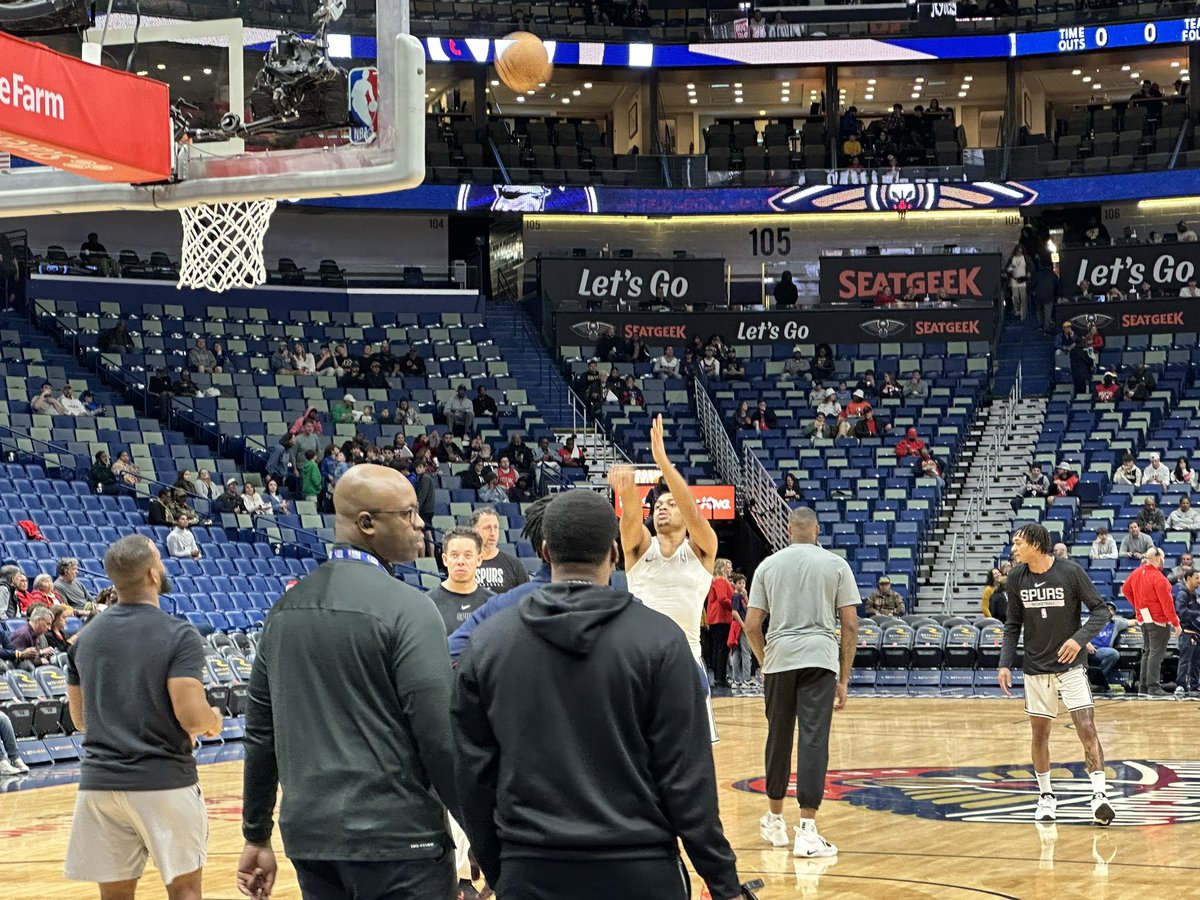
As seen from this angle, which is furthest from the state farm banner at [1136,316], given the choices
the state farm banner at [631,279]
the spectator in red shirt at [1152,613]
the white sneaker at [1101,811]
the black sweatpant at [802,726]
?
the black sweatpant at [802,726]

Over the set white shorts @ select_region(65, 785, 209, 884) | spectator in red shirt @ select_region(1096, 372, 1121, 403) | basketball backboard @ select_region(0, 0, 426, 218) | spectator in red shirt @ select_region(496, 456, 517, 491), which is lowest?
spectator in red shirt @ select_region(496, 456, 517, 491)

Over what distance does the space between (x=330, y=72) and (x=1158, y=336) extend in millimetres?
26033

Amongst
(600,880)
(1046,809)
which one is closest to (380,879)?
(600,880)

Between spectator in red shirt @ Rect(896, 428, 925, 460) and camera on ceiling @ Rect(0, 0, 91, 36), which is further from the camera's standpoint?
spectator in red shirt @ Rect(896, 428, 925, 460)

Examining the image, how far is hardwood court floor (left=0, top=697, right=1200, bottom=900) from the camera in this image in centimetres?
824

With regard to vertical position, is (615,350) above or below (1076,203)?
below

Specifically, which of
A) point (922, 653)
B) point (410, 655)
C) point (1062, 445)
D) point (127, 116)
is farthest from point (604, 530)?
point (1062, 445)

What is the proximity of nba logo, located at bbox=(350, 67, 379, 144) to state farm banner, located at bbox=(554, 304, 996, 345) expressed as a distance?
955 inches

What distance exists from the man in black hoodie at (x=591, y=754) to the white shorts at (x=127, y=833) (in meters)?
1.94

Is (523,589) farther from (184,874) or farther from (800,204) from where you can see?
(800,204)

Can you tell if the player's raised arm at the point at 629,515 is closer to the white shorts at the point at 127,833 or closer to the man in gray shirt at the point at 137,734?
the man in gray shirt at the point at 137,734

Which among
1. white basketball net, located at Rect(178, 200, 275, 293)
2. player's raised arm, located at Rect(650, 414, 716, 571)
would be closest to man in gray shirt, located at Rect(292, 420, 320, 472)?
white basketball net, located at Rect(178, 200, 275, 293)

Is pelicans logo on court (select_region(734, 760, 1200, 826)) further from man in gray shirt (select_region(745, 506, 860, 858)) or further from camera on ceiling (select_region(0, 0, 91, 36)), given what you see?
camera on ceiling (select_region(0, 0, 91, 36))

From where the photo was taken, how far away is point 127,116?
7309mm
